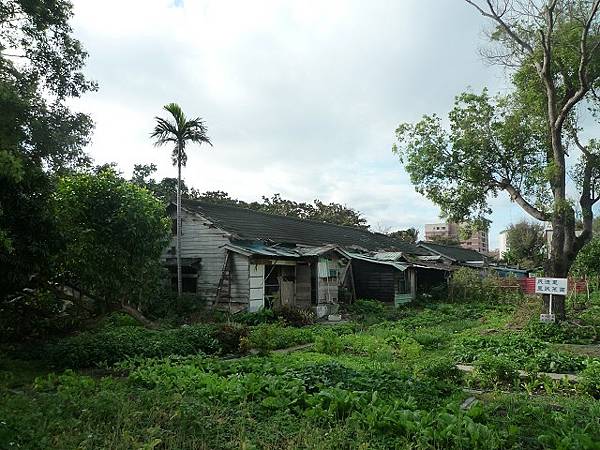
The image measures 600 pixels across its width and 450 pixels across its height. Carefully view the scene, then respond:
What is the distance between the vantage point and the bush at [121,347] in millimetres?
9164

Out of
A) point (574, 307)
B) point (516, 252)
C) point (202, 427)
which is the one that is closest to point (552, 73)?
point (574, 307)

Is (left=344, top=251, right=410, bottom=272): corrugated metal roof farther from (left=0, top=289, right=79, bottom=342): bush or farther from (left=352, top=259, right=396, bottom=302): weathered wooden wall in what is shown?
(left=0, top=289, right=79, bottom=342): bush

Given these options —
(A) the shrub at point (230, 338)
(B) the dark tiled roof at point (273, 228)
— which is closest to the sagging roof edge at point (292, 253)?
(B) the dark tiled roof at point (273, 228)

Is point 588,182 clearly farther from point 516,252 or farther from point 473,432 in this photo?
point 516,252

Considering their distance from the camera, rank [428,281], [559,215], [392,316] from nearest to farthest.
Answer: [559,215] < [392,316] < [428,281]

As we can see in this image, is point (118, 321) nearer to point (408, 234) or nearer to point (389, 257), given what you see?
point (389, 257)

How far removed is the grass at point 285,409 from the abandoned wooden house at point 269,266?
980 centimetres

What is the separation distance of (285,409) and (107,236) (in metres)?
7.96

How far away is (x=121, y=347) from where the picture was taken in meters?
9.62

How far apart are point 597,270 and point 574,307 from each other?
9484 millimetres

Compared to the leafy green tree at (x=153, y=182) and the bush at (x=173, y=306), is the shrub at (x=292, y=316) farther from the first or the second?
the leafy green tree at (x=153, y=182)

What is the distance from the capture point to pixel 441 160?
740 inches

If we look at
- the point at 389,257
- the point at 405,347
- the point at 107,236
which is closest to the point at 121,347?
the point at 107,236

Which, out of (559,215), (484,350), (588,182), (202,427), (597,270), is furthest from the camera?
(597,270)
